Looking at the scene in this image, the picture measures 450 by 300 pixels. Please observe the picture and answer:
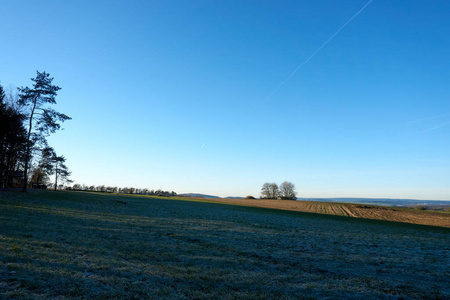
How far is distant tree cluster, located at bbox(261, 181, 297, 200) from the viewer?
11956 centimetres

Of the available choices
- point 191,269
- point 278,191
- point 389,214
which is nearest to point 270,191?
point 278,191

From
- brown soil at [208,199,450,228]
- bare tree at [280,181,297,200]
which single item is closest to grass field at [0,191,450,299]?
brown soil at [208,199,450,228]

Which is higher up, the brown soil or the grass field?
the grass field

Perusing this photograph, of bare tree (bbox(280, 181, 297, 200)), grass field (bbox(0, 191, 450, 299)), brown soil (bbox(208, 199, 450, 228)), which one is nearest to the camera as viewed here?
grass field (bbox(0, 191, 450, 299))

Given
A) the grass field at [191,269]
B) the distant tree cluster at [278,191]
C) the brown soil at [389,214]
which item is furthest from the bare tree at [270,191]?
the grass field at [191,269]

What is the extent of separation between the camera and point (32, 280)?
597cm

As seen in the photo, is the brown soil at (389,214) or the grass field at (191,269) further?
the brown soil at (389,214)

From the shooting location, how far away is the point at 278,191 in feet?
400

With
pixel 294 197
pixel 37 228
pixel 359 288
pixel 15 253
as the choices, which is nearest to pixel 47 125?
pixel 37 228

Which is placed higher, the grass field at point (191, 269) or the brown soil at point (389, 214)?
the grass field at point (191, 269)

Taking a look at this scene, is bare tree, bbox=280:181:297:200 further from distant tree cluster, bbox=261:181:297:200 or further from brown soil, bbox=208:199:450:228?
brown soil, bbox=208:199:450:228

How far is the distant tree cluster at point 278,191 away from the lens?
119562 millimetres

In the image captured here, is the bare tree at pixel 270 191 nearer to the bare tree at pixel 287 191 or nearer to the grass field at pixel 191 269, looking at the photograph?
the bare tree at pixel 287 191

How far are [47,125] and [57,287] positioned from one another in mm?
37635
